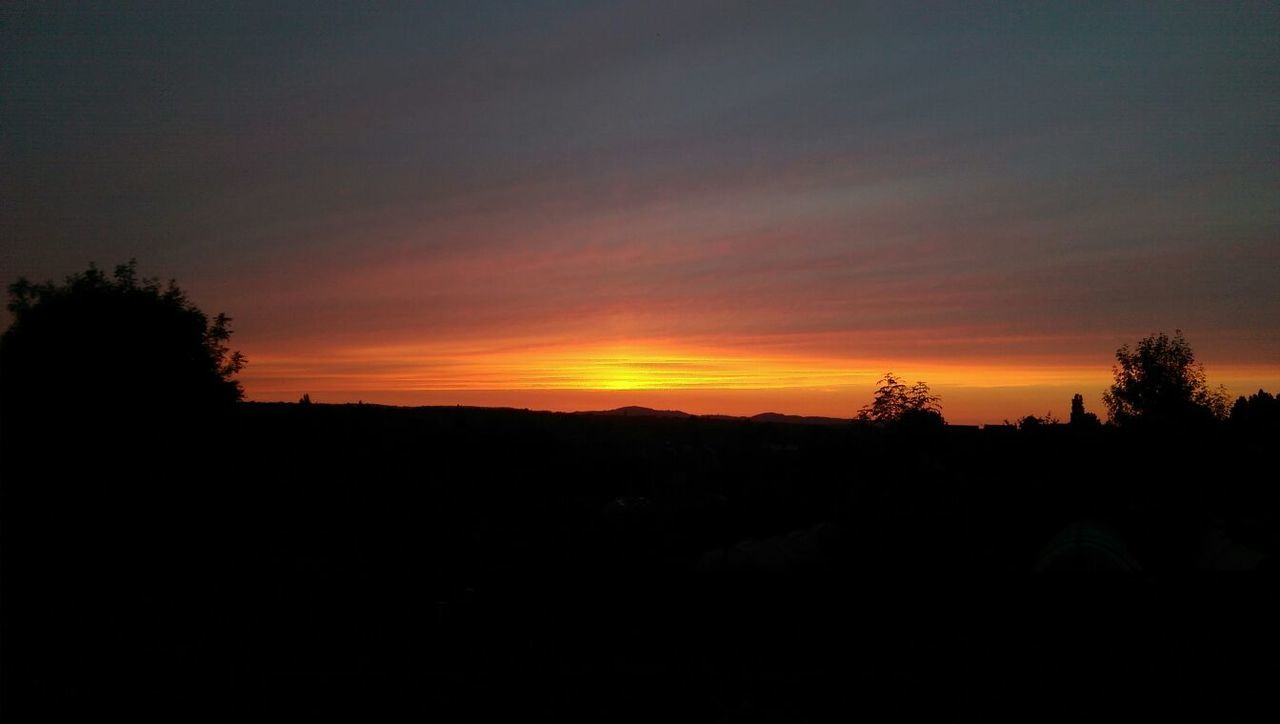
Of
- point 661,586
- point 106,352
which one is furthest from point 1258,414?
point 106,352

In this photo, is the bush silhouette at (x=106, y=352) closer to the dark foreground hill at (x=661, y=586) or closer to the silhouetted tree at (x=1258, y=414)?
the dark foreground hill at (x=661, y=586)

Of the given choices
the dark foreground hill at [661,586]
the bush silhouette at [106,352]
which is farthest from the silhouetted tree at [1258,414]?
the bush silhouette at [106,352]

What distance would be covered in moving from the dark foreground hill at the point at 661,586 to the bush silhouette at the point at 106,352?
2.91m

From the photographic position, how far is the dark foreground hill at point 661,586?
1602cm

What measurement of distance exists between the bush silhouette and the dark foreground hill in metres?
2.91

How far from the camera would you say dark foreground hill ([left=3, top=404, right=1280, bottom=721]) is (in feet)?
52.5

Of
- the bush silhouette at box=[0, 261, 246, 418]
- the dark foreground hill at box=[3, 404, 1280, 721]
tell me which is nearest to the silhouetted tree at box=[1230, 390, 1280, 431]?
the dark foreground hill at box=[3, 404, 1280, 721]

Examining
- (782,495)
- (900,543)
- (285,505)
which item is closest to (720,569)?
(900,543)

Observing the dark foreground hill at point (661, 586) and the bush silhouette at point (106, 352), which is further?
the bush silhouette at point (106, 352)

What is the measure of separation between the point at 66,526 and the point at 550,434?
37.9m

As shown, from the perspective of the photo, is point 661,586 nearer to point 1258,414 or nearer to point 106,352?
point 106,352

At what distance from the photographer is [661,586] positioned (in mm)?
24594

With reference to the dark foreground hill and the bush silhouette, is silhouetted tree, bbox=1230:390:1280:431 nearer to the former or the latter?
the dark foreground hill

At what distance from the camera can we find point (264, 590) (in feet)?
81.8
